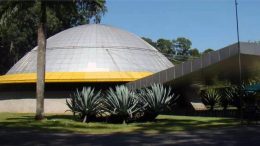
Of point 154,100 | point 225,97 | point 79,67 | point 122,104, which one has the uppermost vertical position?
point 79,67

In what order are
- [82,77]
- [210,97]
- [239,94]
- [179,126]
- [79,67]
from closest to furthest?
[179,126], [239,94], [82,77], [210,97], [79,67]

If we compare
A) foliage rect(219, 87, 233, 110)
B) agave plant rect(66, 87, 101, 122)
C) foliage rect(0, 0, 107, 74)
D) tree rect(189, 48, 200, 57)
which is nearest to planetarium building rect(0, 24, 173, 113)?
foliage rect(0, 0, 107, 74)

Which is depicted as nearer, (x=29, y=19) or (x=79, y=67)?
(x=79, y=67)

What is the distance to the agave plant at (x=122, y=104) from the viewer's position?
2480 centimetres

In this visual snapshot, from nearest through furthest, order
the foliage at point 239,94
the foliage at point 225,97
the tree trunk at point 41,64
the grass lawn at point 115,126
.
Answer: the grass lawn at point 115,126 → the tree trunk at point 41,64 → the foliage at point 239,94 → the foliage at point 225,97

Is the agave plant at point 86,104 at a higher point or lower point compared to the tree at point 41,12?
lower

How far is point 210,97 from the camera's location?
4259 cm

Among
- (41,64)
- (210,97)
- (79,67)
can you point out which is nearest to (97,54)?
(79,67)

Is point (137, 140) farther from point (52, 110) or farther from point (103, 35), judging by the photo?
point (103, 35)

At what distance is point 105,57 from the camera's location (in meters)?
45.3

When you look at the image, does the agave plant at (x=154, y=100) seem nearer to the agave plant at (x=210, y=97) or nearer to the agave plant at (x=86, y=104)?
the agave plant at (x=86, y=104)

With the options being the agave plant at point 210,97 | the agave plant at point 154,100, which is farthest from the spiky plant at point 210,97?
the agave plant at point 154,100

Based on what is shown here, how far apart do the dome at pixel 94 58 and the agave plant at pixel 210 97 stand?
5660 mm

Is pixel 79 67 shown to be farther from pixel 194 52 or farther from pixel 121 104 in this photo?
pixel 194 52
